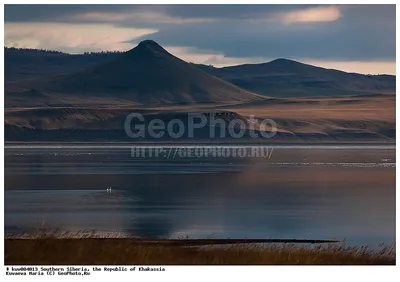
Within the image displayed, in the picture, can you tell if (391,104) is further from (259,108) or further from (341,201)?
(341,201)

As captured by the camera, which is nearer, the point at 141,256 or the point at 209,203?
the point at 141,256

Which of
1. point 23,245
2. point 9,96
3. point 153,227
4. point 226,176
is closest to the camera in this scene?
point 23,245

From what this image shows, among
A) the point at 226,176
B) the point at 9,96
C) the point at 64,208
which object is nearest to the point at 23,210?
the point at 64,208

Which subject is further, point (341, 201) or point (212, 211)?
point (341, 201)

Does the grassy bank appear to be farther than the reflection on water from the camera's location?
No

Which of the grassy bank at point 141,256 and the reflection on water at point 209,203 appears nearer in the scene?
the grassy bank at point 141,256

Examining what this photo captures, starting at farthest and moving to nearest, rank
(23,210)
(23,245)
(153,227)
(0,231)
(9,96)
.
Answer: (9,96) < (23,210) < (153,227) < (23,245) < (0,231)

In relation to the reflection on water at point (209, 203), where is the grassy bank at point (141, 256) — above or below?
above
